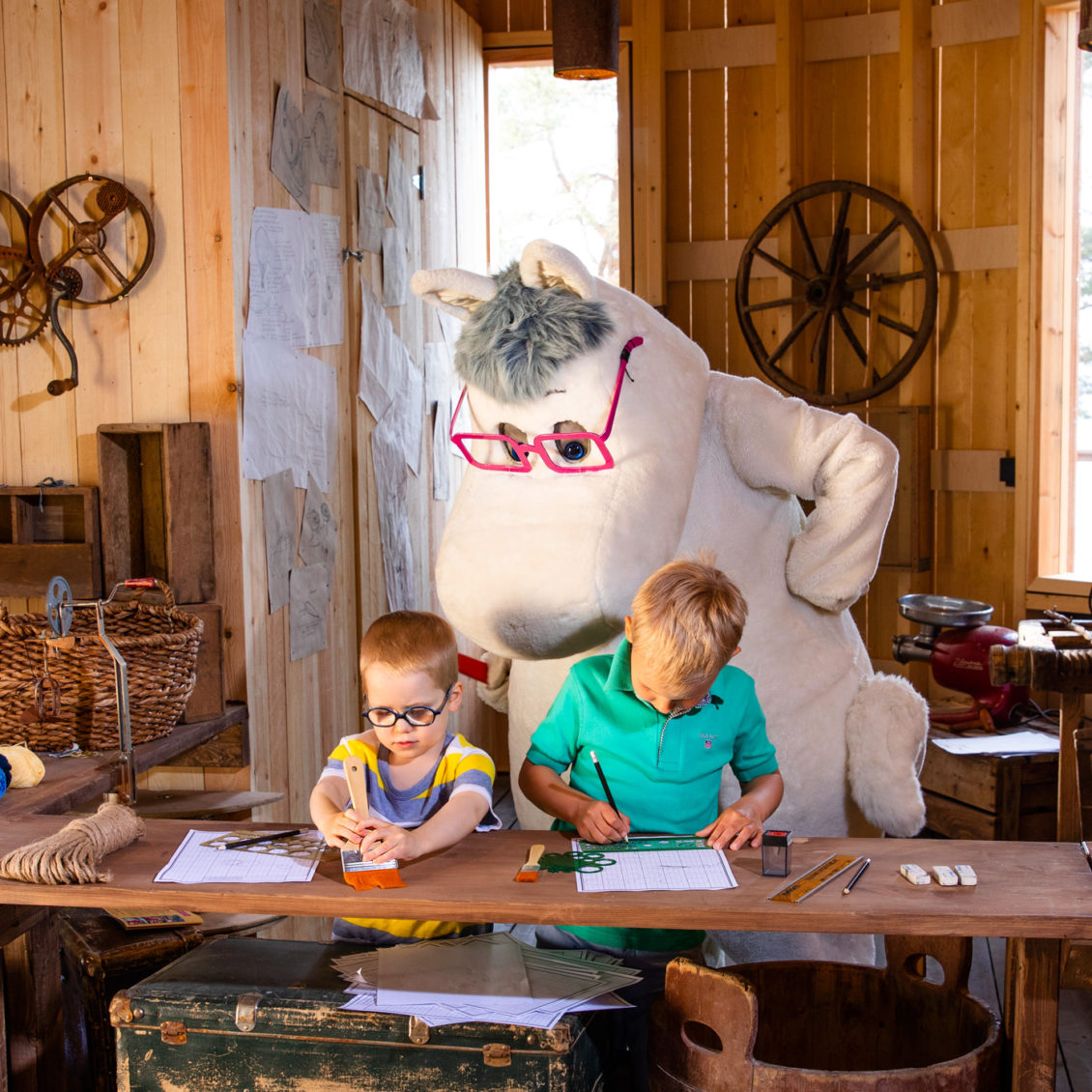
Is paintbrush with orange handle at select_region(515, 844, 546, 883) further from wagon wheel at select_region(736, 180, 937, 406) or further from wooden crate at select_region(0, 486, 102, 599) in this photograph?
wagon wheel at select_region(736, 180, 937, 406)

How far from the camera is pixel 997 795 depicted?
12.1 feet

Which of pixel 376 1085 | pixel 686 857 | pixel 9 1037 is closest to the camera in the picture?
pixel 376 1085

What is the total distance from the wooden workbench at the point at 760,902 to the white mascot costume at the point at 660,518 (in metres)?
0.46

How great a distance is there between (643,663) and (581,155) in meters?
4.54

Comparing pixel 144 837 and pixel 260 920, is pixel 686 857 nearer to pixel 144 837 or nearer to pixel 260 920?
pixel 144 837

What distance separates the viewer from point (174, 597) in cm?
268

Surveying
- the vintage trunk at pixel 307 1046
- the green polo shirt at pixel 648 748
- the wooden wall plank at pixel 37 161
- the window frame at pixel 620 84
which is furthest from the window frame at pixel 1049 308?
the vintage trunk at pixel 307 1046

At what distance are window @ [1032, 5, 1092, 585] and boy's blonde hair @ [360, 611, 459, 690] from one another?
319 cm

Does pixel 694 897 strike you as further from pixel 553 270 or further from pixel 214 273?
pixel 214 273

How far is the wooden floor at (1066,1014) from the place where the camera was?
2658mm

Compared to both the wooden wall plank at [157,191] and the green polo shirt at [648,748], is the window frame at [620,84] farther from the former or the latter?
the green polo shirt at [648,748]

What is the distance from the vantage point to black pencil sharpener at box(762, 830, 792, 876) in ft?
5.44

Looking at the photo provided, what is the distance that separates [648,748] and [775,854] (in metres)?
0.34

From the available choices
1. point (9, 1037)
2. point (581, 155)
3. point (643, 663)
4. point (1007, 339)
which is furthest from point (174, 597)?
point (581, 155)
